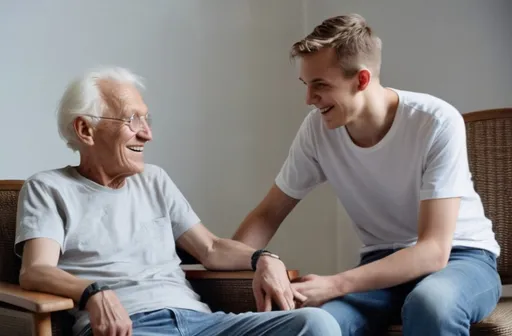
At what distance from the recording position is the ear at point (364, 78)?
186 cm

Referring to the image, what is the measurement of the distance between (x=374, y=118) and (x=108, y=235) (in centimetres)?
74

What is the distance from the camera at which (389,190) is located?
1916 millimetres

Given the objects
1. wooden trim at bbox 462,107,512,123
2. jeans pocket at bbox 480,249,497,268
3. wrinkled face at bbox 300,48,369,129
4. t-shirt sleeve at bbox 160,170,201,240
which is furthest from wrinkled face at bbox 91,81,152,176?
wooden trim at bbox 462,107,512,123

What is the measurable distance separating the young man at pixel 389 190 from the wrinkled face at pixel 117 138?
Result: 46cm

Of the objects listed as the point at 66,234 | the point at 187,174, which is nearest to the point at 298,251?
the point at 187,174

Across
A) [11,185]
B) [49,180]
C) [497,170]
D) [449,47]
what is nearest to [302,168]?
[497,170]

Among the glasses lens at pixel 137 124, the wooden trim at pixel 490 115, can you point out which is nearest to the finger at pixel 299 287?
the glasses lens at pixel 137 124

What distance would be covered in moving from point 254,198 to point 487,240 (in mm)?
1159

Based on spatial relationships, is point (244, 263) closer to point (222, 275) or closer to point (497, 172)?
point (222, 275)

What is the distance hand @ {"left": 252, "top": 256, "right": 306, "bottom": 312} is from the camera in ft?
5.76

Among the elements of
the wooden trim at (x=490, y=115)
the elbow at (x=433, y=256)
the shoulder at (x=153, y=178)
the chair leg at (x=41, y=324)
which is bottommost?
the chair leg at (x=41, y=324)

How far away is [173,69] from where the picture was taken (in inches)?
105

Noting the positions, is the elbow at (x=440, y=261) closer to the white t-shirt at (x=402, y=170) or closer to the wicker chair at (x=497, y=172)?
the white t-shirt at (x=402, y=170)

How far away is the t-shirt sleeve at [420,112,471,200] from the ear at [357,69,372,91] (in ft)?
0.67
